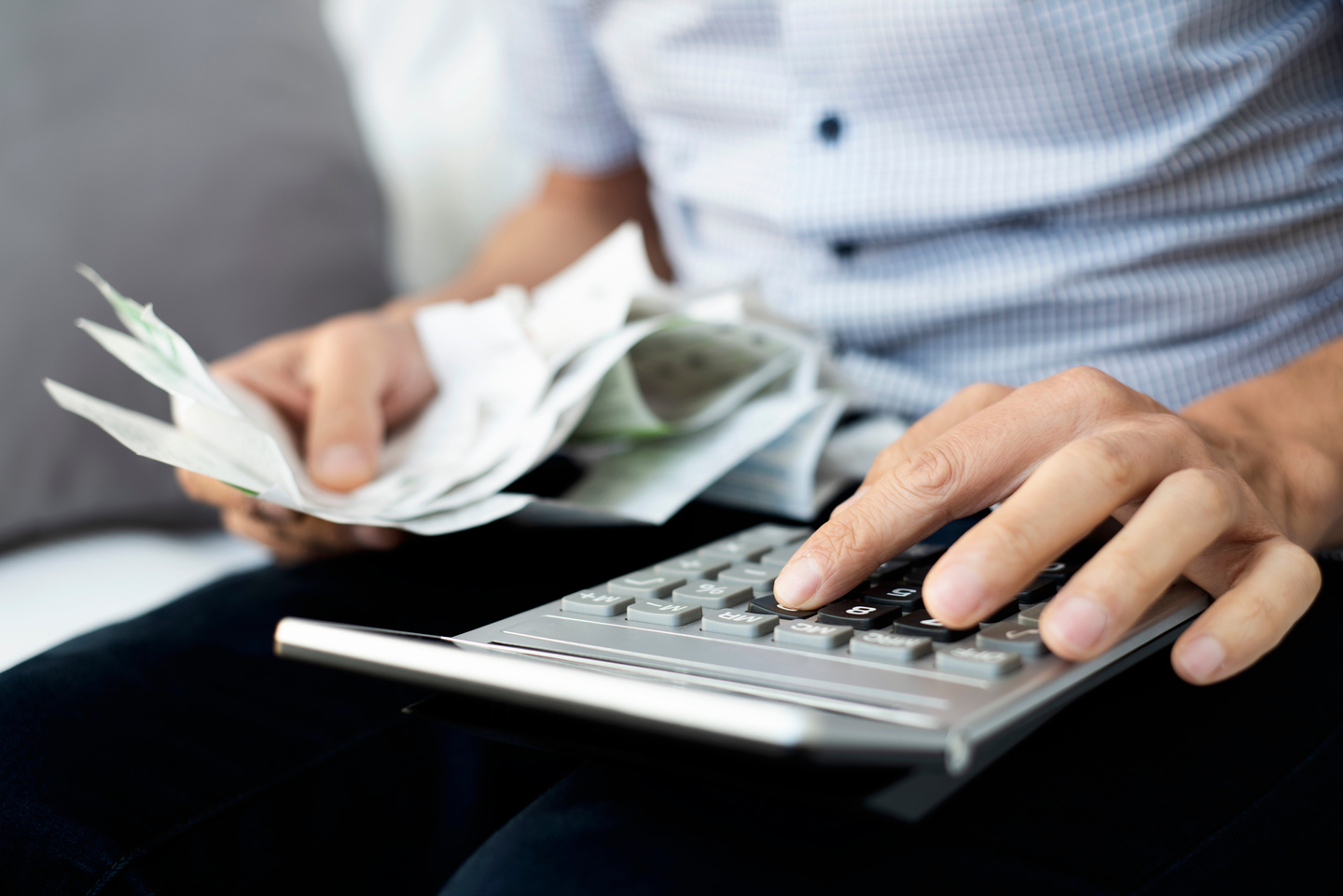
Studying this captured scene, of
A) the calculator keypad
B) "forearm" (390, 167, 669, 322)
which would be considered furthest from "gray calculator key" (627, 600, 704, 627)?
"forearm" (390, 167, 669, 322)

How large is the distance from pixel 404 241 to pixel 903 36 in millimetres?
655

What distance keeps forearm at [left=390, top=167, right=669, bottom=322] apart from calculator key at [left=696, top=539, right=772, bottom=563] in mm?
429

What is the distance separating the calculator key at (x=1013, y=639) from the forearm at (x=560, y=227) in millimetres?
571

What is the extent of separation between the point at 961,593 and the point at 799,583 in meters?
0.06

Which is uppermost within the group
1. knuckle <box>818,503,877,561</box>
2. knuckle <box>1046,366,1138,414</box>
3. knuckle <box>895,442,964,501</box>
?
knuckle <box>1046,366,1138,414</box>

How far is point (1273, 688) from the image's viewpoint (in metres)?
0.39

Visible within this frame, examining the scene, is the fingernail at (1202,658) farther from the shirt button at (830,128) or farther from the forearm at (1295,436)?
the shirt button at (830,128)

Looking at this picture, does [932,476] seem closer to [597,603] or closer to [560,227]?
[597,603]

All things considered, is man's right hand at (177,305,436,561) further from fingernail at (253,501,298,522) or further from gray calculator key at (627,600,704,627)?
gray calculator key at (627,600,704,627)

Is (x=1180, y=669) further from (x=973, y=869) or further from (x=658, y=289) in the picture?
(x=658, y=289)

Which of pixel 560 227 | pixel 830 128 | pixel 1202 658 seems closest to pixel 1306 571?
pixel 1202 658

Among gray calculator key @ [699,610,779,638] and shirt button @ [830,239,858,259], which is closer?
gray calculator key @ [699,610,779,638]

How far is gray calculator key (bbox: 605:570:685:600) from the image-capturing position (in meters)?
0.36

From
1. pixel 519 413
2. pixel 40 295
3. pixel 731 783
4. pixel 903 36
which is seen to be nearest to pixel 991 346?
pixel 903 36
